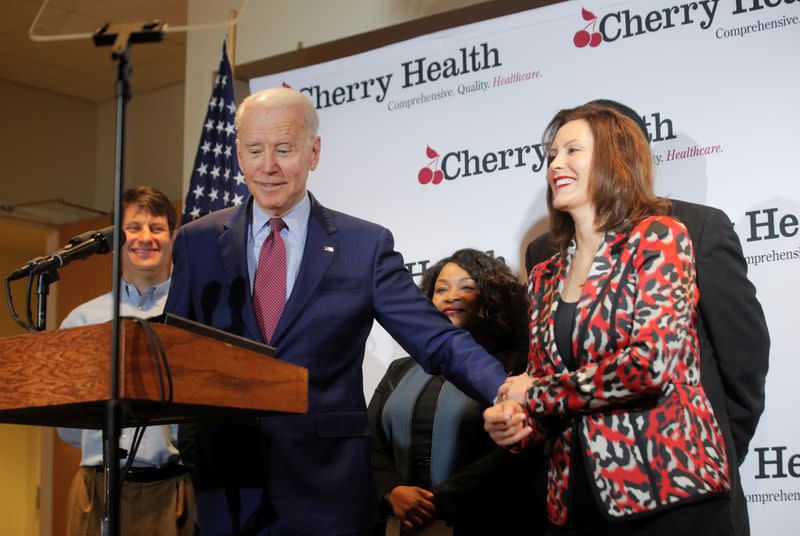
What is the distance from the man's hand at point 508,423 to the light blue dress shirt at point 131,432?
1.67m

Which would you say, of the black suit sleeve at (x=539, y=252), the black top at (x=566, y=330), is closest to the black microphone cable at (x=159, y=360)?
the black top at (x=566, y=330)

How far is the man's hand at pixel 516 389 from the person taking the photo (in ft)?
7.90

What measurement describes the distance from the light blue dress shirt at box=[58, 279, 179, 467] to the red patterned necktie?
1.26 meters

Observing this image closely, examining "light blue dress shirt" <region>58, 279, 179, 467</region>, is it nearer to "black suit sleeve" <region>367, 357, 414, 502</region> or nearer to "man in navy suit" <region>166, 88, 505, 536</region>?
"black suit sleeve" <region>367, 357, 414, 502</region>

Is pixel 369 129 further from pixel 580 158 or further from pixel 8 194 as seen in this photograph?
pixel 8 194

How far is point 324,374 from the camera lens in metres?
2.44

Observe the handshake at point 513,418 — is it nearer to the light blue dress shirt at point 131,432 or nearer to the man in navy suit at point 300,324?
the man in navy suit at point 300,324

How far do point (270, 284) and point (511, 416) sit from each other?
696 millimetres

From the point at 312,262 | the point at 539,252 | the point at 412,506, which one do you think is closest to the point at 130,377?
the point at 312,262

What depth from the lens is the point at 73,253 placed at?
6.93ft

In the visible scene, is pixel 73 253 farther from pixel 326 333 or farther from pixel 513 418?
pixel 513 418

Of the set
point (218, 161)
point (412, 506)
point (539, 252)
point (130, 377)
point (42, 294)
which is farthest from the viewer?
point (218, 161)

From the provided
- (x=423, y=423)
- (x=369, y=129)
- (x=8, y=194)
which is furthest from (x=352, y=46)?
(x=8, y=194)

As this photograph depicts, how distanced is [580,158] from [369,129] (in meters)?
2.04
